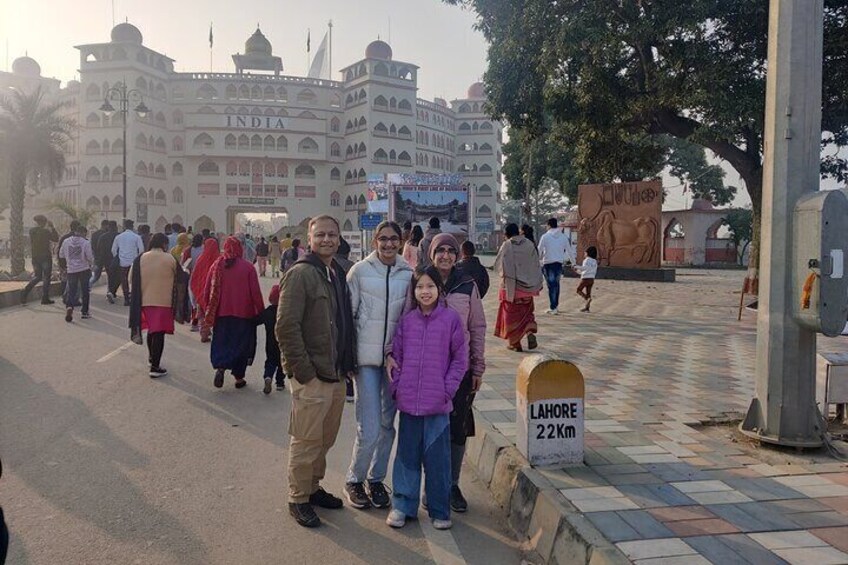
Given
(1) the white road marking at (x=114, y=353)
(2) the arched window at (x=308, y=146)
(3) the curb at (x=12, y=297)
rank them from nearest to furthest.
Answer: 1. (1) the white road marking at (x=114, y=353)
2. (3) the curb at (x=12, y=297)
3. (2) the arched window at (x=308, y=146)

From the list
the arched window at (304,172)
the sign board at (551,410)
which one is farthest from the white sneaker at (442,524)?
the arched window at (304,172)

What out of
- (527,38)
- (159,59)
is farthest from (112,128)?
(527,38)

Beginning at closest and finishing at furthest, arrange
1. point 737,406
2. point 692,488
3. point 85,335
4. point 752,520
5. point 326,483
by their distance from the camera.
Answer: point 752,520
point 692,488
point 326,483
point 737,406
point 85,335

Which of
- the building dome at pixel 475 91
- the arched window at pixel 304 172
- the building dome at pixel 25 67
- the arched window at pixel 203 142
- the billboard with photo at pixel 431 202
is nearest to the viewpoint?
the billboard with photo at pixel 431 202

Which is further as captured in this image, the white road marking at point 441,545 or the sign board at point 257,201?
the sign board at point 257,201

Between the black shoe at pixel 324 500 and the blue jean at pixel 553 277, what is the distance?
31.9 ft

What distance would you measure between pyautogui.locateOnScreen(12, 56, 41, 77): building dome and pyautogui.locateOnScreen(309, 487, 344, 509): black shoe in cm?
10614

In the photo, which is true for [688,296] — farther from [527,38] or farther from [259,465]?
[259,465]

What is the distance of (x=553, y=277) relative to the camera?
13.6 metres

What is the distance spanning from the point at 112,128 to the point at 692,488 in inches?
2605

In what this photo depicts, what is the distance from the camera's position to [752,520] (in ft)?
11.5

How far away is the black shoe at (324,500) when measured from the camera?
412 centimetres

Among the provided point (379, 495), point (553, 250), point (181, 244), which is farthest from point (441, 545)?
point (181, 244)

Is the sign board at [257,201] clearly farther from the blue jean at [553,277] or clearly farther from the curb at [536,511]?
the curb at [536,511]
